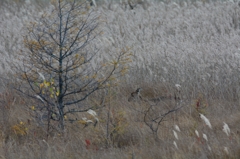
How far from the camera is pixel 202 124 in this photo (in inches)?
243

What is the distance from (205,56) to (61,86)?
2.78 m

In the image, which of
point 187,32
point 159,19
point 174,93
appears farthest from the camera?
point 159,19

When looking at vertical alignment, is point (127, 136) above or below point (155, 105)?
below

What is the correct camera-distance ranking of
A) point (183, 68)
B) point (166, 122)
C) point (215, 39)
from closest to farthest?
point (166, 122) < point (183, 68) < point (215, 39)

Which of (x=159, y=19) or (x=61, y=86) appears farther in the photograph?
(x=159, y=19)

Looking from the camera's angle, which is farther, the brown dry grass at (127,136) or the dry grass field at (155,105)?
the dry grass field at (155,105)

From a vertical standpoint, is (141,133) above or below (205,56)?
below

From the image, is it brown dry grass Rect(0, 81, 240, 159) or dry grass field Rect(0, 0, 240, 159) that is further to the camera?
dry grass field Rect(0, 0, 240, 159)

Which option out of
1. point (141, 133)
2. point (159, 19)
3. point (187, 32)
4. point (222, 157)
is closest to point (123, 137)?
point (141, 133)

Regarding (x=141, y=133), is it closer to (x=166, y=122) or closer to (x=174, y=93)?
(x=166, y=122)

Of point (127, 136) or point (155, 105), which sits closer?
point (127, 136)

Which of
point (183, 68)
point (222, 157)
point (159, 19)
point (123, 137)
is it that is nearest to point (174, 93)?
point (183, 68)

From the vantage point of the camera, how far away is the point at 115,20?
12.4 meters

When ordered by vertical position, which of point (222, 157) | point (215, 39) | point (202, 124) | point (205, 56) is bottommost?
point (222, 157)
